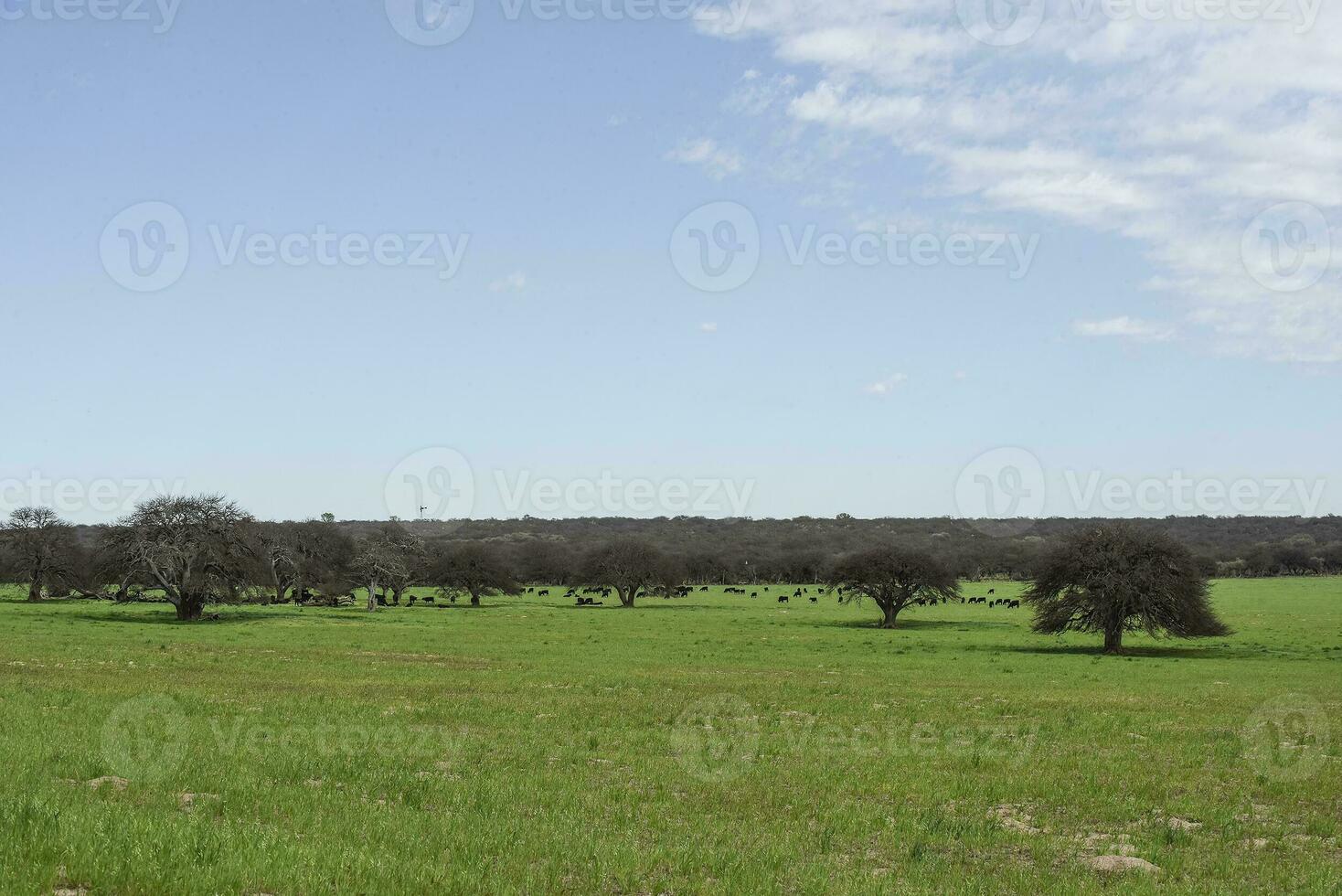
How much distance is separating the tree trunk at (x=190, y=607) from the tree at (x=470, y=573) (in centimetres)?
3906

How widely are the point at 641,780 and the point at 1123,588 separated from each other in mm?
53548

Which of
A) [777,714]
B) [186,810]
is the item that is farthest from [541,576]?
[186,810]

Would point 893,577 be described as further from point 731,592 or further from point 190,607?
point 731,592

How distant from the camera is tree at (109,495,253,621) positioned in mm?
79500

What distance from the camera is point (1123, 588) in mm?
64375

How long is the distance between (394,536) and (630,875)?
362 ft

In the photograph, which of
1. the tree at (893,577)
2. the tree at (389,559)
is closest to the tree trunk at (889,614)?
the tree at (893,577)

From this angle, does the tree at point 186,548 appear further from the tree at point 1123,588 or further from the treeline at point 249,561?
the tree at point 1123,588

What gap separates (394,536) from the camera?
118m

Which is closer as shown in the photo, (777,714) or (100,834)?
(100,834)

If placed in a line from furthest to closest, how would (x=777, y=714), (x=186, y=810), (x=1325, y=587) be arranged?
(x=1325, y=587) → (x=777, y=714) → (x=186, y=810)

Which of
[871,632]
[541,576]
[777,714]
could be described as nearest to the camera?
[777,714]

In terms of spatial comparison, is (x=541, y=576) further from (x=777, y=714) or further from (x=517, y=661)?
(x=777, y=714)

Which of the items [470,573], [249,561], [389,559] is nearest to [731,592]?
[470,573]
